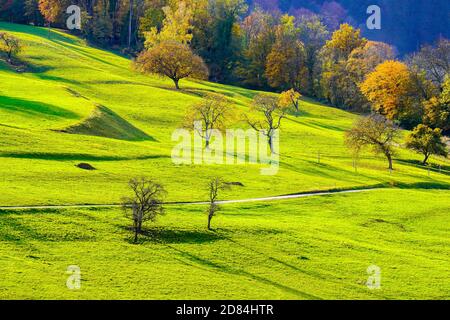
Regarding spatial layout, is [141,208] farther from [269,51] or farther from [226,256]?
[269,51]

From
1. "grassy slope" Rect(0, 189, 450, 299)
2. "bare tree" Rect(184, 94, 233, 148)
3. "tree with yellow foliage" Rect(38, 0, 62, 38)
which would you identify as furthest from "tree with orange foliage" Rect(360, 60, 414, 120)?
"grassy slope" Rect(0, 189, 450, 299)

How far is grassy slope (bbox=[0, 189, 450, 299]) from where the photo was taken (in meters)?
41.5

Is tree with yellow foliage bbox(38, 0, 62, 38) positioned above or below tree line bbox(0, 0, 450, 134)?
above

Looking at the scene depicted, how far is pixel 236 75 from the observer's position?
564 ft

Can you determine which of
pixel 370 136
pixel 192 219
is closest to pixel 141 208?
pixel 192 219

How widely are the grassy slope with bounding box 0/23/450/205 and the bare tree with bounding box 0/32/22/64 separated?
341cm

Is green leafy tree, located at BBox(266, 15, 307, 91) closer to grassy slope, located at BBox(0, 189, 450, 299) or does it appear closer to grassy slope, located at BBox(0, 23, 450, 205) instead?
grassy slope, located at BBox(0, 23, 450, 205)

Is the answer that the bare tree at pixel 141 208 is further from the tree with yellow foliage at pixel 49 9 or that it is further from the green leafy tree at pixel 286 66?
the tree with yellow foliage at pixel 49 9

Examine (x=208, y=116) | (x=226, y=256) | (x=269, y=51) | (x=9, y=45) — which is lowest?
(x=226, y=256)

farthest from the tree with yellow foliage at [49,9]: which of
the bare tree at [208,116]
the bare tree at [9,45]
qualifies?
the bare tree at [208,116]

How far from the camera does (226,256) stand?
49469 millimetres

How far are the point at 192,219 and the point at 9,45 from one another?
279 ft

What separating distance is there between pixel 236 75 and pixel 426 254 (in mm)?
120330
